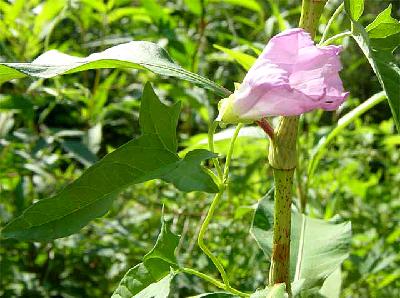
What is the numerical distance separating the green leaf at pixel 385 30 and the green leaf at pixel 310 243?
30cm

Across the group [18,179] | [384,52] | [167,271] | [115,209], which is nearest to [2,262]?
[18,179]

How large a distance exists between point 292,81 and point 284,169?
0.11 metres

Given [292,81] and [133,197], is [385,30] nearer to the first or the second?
[292,81]

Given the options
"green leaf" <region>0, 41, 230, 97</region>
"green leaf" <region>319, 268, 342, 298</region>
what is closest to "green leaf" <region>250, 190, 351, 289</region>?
"green leaf" <region>319, 268, 342, 298</region>

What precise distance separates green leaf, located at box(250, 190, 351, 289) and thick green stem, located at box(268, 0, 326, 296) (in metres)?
0.14

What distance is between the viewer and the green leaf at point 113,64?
61cm

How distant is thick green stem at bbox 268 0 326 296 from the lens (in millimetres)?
636

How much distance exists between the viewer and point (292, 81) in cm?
56

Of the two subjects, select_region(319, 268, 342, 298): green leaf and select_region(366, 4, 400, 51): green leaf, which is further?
select_region(319, 268, 342, 298): green leaf

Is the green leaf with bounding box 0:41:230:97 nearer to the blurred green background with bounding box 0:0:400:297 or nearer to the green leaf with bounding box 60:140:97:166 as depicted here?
the blurred green background with bounding box 0:0:400:297

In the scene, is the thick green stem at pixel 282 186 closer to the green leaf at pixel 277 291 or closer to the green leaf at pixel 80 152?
the green leaf at pixel 277 291

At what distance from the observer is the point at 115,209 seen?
76.4 inches

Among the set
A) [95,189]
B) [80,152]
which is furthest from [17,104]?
[95,189]

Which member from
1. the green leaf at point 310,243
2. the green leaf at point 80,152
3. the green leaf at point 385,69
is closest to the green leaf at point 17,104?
the green leaf at point 80,152
